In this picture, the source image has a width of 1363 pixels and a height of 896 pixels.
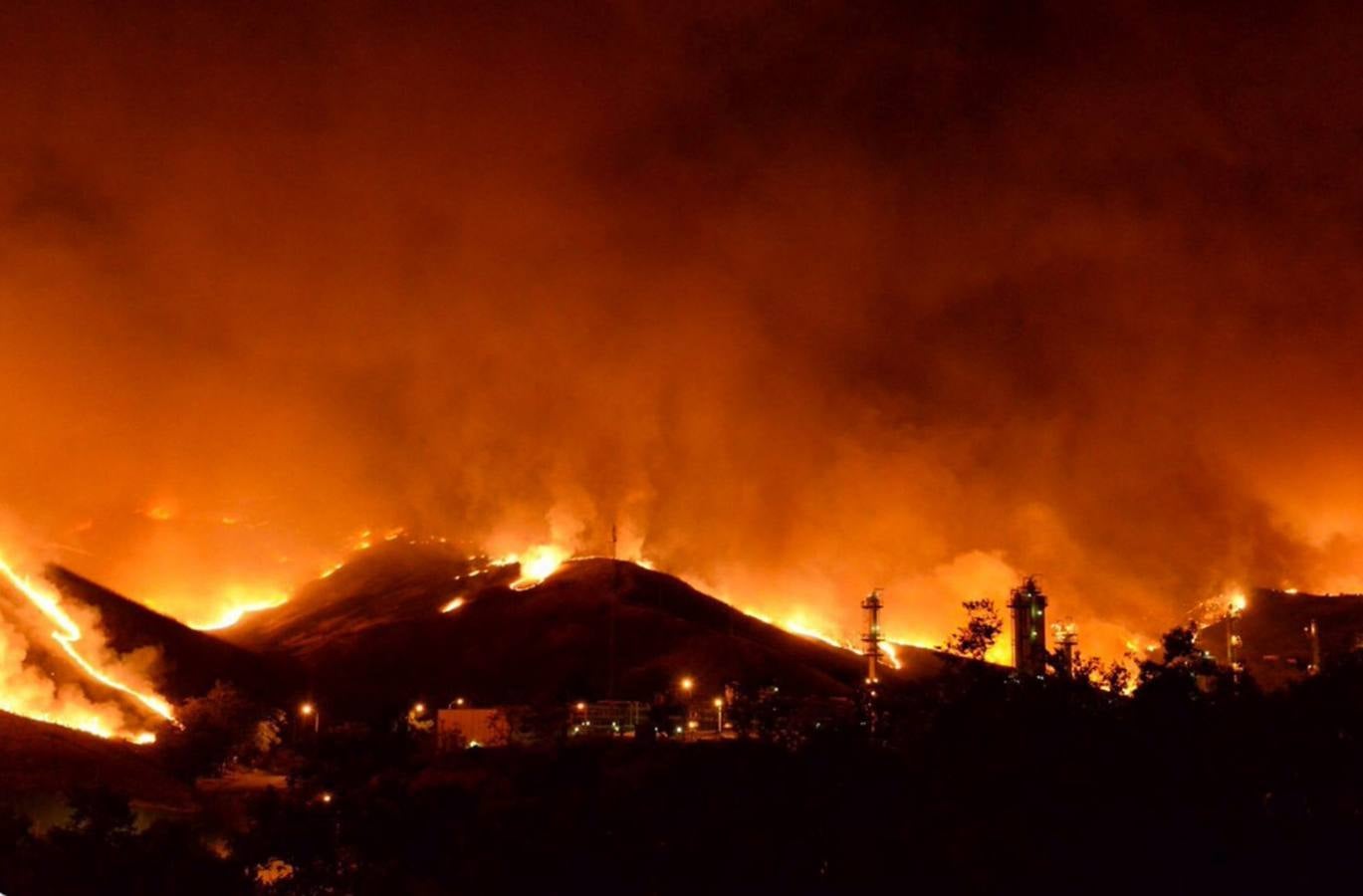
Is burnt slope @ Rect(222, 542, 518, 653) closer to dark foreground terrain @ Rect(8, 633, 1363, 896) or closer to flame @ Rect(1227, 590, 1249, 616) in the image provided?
flame @ Rect(1227, 590, 1249, 616)

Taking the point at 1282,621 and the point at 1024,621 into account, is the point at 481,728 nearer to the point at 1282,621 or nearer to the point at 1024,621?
the point at 1024,621

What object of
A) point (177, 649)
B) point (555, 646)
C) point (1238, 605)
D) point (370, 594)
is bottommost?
point (177, 649)

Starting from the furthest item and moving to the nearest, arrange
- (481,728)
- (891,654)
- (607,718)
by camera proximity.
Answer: (891,654) → (607,718) → (481,728)

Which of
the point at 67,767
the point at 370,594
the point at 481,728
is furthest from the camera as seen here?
the point at 370,594

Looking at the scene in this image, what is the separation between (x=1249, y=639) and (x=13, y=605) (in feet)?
268

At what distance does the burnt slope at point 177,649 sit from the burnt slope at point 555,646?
206 inches

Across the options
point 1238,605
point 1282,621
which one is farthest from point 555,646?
point 1282,621

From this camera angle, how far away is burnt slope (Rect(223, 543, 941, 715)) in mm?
73562

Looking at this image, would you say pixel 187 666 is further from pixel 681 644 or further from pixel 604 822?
pixel 604 822

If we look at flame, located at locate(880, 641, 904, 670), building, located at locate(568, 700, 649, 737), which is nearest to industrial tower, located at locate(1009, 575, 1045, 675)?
flame, located at locate(880, 641, 904, 670)

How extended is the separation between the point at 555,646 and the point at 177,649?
2668cm

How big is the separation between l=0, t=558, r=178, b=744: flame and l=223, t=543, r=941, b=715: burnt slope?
17.3 metres

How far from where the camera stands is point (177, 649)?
206 ft

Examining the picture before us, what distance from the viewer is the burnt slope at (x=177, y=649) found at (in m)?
59.6
